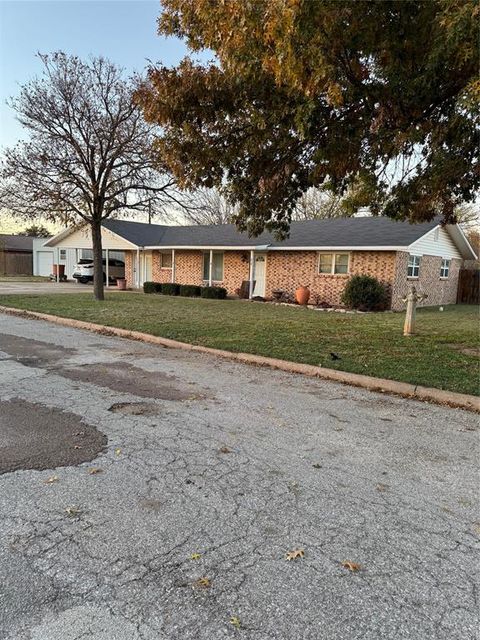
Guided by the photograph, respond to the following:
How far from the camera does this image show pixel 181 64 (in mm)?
6859

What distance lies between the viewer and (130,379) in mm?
6496

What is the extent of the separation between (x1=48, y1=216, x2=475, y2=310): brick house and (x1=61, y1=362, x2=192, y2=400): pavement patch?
43.4 feet

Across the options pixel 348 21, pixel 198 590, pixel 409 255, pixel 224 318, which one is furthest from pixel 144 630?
pixel 409 255

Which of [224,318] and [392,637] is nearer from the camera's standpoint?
[392,637]

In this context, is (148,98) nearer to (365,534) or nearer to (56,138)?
(365,534)

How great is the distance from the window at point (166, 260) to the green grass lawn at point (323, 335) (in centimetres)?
996

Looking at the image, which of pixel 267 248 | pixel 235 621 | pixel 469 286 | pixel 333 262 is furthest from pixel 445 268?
pixel 235 621

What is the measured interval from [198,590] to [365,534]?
114 centimetres

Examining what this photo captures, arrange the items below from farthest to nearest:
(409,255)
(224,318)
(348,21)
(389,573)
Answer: (409,255)
(224,318)
(348,21)
(389,573)

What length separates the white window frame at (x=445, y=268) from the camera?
72.7 ft

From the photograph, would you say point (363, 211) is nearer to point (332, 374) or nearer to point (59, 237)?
point (59, 237)

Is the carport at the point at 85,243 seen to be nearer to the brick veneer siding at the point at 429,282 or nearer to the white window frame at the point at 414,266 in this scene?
the brick veneer siding at the point at 429,282

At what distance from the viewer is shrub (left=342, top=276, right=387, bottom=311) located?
17.3 metres

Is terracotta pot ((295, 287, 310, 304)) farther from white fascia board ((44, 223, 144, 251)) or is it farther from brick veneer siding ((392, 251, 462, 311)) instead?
white fascia board ((44, 223, 144, 251))
